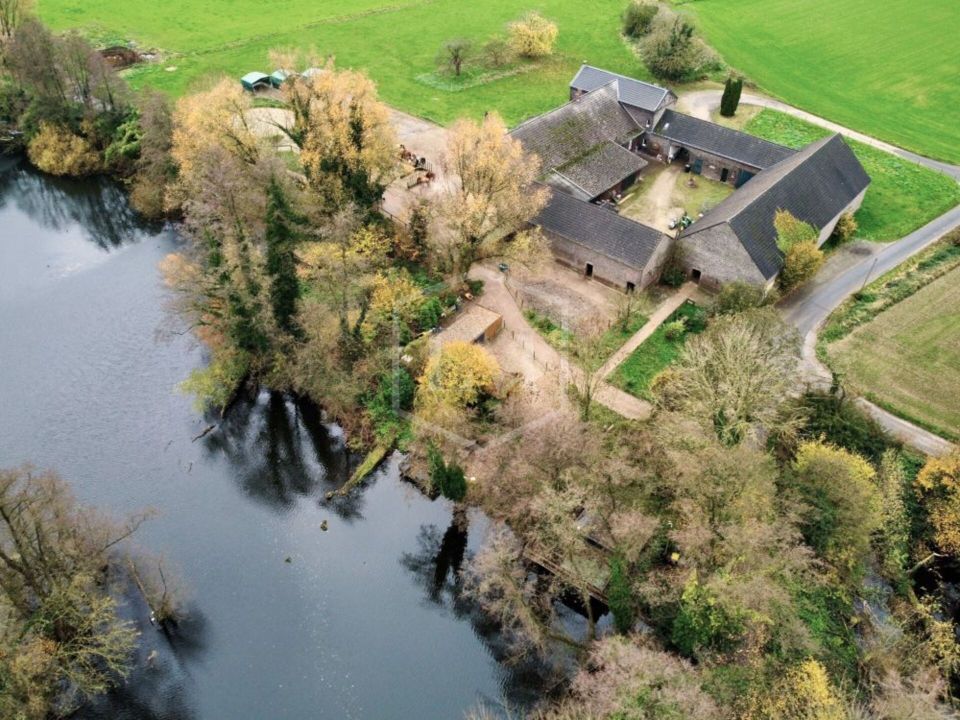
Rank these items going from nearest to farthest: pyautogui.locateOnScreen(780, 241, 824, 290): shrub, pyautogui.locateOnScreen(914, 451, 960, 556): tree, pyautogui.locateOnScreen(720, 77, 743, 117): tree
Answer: pyautogui.locateOnScreen(914, 451, 960, 556): tree, pyautogui.locateOnScreen(780, 241, 824, 290): shrub, pyautogui.locateOnScreen(720, 77, 743, 117): tree

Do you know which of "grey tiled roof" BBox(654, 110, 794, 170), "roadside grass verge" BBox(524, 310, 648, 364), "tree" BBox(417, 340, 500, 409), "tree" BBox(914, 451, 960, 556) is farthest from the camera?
"grey tiled roof" BBox(654, 110, 794, 170)

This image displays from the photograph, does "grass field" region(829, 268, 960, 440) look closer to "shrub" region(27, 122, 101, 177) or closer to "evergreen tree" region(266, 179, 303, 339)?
"evergreen tree" region(266, 179, 303, 339)

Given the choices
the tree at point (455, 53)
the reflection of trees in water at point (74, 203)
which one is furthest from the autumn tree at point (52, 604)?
the tree at point (455, 53)

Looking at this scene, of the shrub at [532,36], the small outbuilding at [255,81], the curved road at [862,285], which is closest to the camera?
the curved road at [862,285]

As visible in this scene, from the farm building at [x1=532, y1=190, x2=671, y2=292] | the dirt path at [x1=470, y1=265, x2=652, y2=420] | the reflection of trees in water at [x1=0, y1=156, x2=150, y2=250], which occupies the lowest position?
the reflection of trees in water at [x1=0, y1=156, x2=150, y2=250]

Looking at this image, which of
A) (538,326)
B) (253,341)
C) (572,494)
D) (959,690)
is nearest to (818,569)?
(959,690)

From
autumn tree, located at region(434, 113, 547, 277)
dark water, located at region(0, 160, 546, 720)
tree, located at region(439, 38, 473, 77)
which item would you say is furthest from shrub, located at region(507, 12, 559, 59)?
dark water, located at region(0, 160, 546, 720)

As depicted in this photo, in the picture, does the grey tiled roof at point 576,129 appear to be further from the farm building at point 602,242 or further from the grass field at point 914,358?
the grass field at point 914,358

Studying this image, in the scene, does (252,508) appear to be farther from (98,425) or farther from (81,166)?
(81,166)
